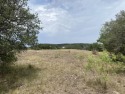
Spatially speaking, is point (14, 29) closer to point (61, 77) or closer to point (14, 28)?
point (14, 28)

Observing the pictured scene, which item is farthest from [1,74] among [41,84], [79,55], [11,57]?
[79,55]

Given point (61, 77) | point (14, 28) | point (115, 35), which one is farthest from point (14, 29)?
point (115, 35)

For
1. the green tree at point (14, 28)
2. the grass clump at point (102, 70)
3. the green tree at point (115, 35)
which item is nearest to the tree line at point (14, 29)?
the green tree at point (14, 28)

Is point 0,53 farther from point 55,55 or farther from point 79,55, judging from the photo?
point 79,55

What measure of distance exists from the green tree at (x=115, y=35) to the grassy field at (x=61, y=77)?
164 cm

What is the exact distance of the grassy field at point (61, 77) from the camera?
20.5 meters

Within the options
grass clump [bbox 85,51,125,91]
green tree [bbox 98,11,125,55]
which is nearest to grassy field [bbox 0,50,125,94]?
grass clump [bbox 85,51,125,91]

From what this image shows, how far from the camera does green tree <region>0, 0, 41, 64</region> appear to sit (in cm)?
2202

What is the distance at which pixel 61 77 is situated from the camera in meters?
22.5

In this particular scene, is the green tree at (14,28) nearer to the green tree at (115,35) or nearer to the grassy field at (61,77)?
the grassy field at (61,77)

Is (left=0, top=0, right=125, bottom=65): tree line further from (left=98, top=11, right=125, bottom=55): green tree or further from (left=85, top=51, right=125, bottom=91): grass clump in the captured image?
(left=98, top=11, right=125, bottom=55): green tree

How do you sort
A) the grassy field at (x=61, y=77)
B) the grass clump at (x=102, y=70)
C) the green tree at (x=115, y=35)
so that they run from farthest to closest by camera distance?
the green tree at (x=115, y=35)
the grass clump at (x=102, y=70)
the grassy field at (x=61, y=77)

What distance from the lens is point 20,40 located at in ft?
74.2

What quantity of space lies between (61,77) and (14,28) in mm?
4486
